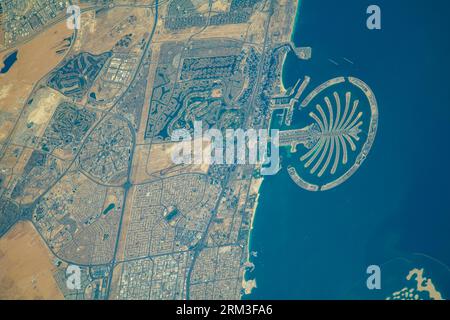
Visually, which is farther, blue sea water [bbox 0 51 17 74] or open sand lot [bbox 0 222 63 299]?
blue sea water [bbox 0 51 17 74]

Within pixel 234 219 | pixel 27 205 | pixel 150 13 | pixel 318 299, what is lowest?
pixel 318 299

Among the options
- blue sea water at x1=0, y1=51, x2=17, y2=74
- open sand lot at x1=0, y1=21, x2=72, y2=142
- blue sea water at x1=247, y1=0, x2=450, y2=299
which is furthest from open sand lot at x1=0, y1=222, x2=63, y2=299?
blue sea water at x1=247, y1=0, x2=450, y2=299

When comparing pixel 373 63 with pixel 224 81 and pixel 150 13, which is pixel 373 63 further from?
pixel 150 13

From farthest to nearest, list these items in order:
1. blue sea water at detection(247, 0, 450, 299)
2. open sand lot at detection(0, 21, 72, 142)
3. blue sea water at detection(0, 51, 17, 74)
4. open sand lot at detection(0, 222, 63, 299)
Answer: blue sea water at detection(0, 51, 17, 74) < open sand lot at detection(0, 21, 72, 142) < open sand lot at detection(0, 222, 63, 299) < blue sea water at detection(247, 0, 450, 299)

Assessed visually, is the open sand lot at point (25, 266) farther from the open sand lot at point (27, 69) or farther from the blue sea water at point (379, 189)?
the blue sea water at point (379, 189)

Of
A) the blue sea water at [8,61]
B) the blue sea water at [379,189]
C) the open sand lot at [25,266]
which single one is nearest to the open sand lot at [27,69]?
the blue sea water at [8,61]

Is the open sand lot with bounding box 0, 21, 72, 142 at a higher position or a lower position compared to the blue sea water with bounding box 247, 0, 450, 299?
higher

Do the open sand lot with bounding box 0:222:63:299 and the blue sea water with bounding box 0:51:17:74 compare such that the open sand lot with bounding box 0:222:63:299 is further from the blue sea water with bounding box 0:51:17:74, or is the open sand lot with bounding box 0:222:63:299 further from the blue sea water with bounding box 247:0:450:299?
the blue sea water with bounding box 247:0:450:299
